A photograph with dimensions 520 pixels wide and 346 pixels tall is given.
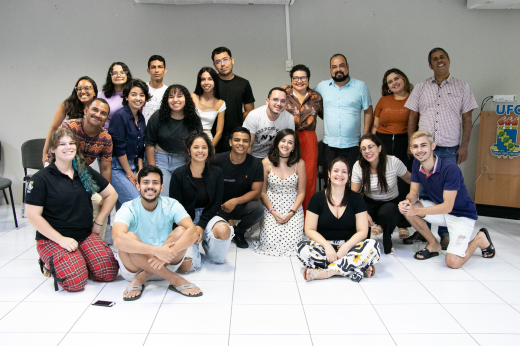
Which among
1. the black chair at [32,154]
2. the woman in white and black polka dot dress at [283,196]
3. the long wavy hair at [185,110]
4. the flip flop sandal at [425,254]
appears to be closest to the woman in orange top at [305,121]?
the woman in white and black polka dot dress at [283,196]

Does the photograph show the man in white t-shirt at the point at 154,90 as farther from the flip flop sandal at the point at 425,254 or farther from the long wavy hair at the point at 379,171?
the flip flop sandal at the point at 425,254

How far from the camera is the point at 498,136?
14.4ft

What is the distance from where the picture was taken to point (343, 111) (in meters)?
3.85

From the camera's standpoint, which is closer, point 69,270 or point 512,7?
point 69,270

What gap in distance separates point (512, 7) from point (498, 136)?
1.55 m

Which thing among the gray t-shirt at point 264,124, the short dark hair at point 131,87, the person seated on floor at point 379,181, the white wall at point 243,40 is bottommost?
the person seated on floor at point 379,181

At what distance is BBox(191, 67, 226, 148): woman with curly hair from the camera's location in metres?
3.59

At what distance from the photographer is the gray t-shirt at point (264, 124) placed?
11.9 feet

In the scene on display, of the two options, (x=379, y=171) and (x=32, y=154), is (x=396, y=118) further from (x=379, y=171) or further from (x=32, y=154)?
(x=32, y=154)

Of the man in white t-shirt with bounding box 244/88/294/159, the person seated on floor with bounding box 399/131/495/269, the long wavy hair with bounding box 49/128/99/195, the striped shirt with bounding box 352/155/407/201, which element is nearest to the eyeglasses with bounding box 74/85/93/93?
the long wavy hair with bounding box 49/128/99/195

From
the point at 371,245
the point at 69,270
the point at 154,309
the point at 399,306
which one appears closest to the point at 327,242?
the point at 371,245

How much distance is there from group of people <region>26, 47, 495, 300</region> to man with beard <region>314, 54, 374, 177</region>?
1 cm

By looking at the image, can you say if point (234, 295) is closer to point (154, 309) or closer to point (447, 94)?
point (154, 309)

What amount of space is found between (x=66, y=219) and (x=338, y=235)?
187 cm
